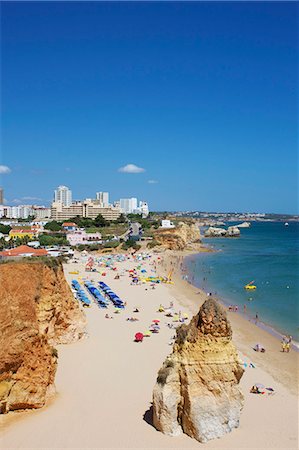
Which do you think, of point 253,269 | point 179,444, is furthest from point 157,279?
point 179,444

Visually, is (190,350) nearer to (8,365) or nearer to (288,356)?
(8,365)

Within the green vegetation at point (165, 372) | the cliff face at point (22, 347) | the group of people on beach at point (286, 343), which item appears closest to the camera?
the green vegetation at point (165, 372)

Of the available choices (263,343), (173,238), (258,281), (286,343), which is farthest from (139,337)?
(173,238)

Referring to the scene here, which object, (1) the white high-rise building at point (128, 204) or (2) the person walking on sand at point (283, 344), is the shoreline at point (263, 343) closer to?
(2) the person walking on sand at point (283, 344)

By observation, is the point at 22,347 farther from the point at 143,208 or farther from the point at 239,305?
the point at 143,208

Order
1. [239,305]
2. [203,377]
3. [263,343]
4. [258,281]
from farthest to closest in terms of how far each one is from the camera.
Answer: [258,281] → [239,305] → [263,343] → [203,377]

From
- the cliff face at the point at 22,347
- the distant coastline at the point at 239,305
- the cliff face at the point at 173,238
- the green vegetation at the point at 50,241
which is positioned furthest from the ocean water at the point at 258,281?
the green vegetation at the point at 50,241
